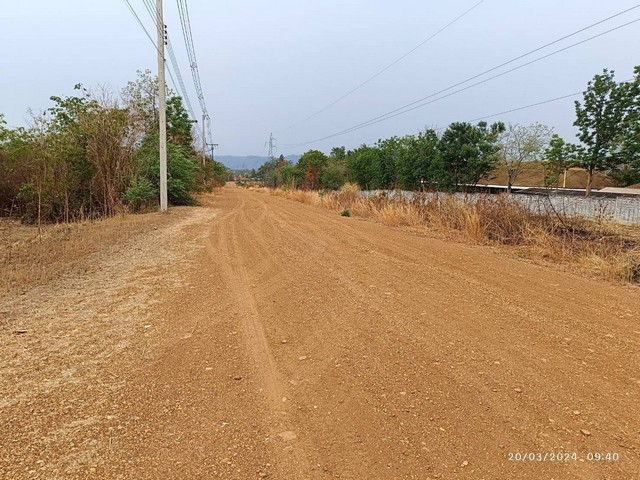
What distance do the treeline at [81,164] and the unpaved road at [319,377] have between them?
12292mm

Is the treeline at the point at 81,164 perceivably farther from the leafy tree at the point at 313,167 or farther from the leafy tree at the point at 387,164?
the leafy tree at the point at 313,167

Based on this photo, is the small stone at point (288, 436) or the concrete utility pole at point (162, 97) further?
the concrete utility pole at point (162, 97)

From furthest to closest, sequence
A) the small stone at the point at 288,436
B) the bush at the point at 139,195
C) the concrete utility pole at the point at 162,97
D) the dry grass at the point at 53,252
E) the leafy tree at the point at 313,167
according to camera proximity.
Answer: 1. the leafy tree at the point at 313,167
2. the bush at the point at 139,195
3. the concrete utility pole at the point at 162,97
4. the dry grass at the point at 53,252
5. the small stone at the point at 288,436

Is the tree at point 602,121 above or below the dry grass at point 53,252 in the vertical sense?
above

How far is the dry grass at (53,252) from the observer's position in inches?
250

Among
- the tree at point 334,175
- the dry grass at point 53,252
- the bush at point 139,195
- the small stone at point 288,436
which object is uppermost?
the tree at point 334,175

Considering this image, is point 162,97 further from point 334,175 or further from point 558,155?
point 558,155

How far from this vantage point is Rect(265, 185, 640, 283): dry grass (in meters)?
7.11

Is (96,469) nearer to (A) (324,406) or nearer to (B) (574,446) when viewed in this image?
(A) (324,406)

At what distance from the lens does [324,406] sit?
113 inches

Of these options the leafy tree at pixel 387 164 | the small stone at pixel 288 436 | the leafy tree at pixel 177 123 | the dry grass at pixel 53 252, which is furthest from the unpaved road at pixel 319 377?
the leafy tree at pixel 387 164

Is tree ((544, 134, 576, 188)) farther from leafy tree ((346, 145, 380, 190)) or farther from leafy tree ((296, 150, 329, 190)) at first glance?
leafy tree ((296, 150, 329, 190))

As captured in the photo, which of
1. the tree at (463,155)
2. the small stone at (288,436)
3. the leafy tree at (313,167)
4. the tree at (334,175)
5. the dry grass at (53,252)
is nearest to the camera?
the small stone at (288,436)

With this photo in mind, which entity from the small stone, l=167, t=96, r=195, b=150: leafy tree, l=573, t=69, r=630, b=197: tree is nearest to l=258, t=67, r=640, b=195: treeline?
l=573, t=69, r=630, b=197: tree
